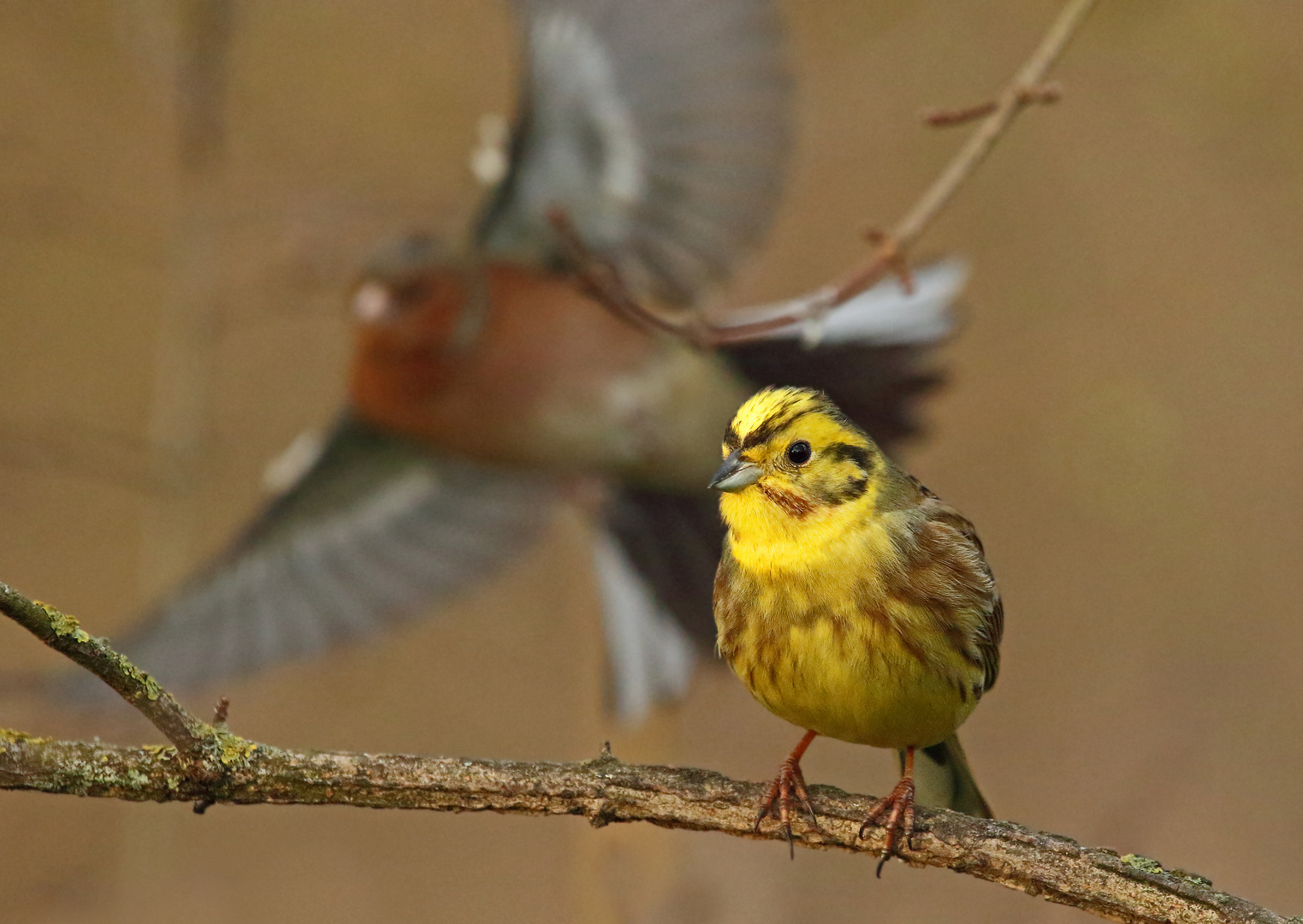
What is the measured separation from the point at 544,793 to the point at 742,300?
20.0 feet

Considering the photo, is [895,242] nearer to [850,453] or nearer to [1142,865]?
[850,453]

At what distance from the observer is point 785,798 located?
2.81 meters

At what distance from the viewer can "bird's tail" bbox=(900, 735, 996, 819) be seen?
10.8 ft

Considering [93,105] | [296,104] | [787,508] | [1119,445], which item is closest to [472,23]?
[296,104]

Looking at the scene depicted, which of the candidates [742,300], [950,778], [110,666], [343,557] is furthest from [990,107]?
[742,300]

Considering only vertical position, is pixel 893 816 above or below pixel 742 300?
below

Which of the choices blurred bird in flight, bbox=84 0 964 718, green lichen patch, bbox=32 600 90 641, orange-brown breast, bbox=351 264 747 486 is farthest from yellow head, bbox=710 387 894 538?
orange-brown breast, bbox=351 264 747 486

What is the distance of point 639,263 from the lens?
5801 mm

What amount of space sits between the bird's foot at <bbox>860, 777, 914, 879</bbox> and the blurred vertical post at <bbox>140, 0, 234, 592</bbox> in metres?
3.89

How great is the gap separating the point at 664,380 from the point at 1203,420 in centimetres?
422

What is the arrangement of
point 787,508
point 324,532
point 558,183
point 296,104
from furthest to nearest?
point 296,104, point 324,532, point 558,183, point 787,508

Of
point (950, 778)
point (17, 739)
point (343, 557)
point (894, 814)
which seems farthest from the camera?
point (343, 557)

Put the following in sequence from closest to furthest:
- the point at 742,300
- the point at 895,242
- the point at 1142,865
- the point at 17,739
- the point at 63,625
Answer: the point at 63,625 → the point at 17,739 → the point at 1142,865 → the point at 895,242 → the point at 742,300

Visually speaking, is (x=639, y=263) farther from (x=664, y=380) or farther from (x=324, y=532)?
(x=324, y=532)
